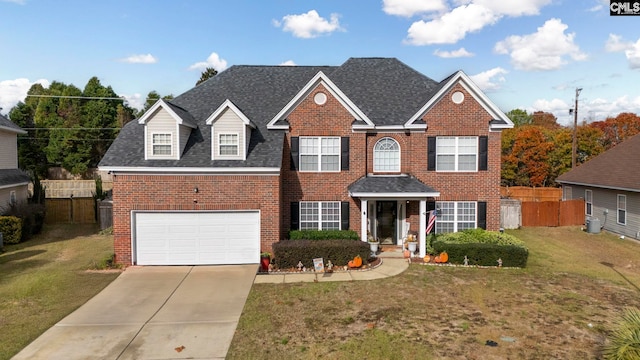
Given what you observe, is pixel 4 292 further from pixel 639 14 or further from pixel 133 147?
pixel 639 14

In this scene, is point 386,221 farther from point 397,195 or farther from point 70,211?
point 70,211

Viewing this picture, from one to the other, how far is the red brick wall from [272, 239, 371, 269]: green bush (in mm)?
997

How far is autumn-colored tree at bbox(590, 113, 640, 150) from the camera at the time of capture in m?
49.2

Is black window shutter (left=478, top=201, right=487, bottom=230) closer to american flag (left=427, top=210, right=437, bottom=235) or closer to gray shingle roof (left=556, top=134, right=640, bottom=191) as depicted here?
american flag (left=427, top=210, right=437, bottom=235)

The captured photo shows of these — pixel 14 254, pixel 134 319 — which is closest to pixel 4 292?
pixel 134 319

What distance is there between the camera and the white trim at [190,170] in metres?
14.8

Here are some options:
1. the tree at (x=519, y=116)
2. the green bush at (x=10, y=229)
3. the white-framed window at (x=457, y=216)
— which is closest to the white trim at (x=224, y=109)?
the white-framed window at (x=457, y=216)

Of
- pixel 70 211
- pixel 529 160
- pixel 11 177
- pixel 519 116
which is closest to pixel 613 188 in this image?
pixel 529 160

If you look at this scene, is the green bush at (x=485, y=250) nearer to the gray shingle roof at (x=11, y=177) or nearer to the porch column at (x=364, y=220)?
the porch column at (x=364, y=220)

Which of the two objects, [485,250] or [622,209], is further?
[622,209]

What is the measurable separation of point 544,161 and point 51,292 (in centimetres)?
4789

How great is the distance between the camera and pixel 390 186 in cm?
1658

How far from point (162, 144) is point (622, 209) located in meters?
26.0

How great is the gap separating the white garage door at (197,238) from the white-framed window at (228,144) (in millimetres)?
2699
